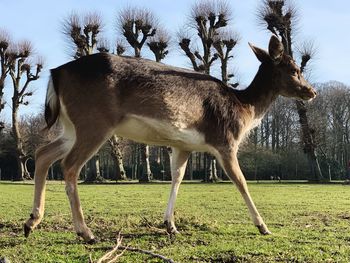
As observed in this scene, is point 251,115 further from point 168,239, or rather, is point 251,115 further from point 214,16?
point 214,16

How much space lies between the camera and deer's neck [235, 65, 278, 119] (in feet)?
25.1

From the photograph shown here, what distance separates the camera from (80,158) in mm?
5699

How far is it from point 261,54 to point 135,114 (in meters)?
2.71

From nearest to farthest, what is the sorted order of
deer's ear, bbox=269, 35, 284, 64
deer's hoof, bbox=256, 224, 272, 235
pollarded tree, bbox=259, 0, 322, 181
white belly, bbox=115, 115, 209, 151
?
1. white belly, bbox=115, 115, 209, 151
2. deer's hoof, bbox=256, 224, 272, 235
3. deer's ear, bbox=269, 35, 284, 64
4. pollarded tree, bbox=259, 0, 322, 181

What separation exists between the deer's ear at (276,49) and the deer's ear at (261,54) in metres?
0.12

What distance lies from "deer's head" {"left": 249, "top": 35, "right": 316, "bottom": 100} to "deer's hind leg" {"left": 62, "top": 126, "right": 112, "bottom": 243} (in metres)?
3.12

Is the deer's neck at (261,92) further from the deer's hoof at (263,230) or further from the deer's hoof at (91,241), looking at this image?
the deer's hoof at (91,241)

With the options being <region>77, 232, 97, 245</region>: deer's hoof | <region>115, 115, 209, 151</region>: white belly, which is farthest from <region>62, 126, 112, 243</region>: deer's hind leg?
<region>115, 115, 209, 151</region>: white belly

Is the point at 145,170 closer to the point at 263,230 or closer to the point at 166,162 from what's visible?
the point at 166,162

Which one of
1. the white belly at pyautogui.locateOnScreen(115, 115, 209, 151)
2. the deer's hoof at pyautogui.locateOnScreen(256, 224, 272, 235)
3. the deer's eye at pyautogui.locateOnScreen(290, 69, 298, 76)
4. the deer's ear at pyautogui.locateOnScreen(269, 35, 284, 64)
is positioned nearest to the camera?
the white belly at pyautogui.locateOnScreen(115, 115, 209, 151)

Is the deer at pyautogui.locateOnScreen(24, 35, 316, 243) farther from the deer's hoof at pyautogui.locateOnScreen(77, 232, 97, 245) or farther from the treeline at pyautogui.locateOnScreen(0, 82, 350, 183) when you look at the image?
the treeline at pyautogui.locateOnScreen(0, 82, 350, 183)

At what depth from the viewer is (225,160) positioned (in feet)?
21.8

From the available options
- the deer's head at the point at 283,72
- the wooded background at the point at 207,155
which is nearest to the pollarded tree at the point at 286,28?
the wooded background at the point at 207,155

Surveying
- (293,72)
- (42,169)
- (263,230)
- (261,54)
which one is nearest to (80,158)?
(42,169)
